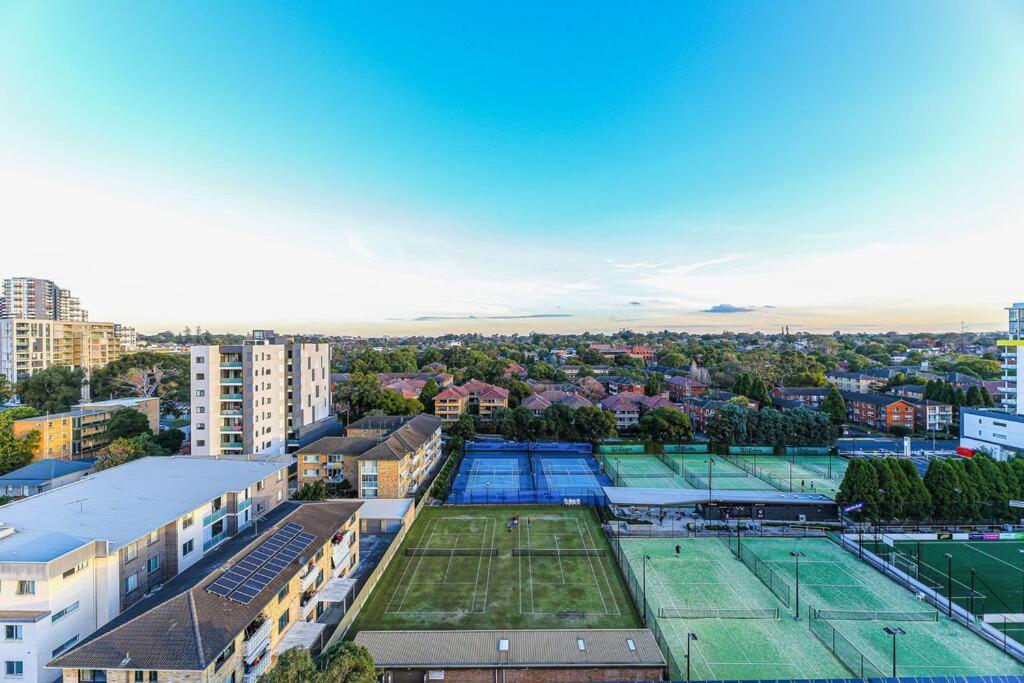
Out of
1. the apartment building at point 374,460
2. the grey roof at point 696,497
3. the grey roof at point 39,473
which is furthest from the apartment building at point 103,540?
the grey roof at point 696,497

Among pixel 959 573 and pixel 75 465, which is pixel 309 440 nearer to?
pixel 75 465

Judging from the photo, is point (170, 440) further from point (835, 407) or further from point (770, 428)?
point (835, 407)

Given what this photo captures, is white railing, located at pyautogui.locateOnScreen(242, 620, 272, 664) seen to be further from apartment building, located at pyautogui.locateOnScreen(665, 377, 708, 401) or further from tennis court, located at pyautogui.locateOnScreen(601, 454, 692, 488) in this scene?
apartment building, located at pyautogui.locateOnScreen(665, 377, 708, 401)

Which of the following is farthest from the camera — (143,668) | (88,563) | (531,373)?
(531,373)

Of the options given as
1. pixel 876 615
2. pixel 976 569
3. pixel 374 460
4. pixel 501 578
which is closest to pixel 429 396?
pixel 374 460

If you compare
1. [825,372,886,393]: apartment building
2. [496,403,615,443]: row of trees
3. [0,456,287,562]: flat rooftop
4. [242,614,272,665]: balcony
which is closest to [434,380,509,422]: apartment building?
[496,403,615,443]: row of trees

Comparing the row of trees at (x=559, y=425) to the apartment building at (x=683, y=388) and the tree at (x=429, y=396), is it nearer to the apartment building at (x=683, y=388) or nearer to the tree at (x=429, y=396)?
the tree at (x=429, y=396)

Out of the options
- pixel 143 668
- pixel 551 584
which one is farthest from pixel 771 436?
Result: pixel 143 668
